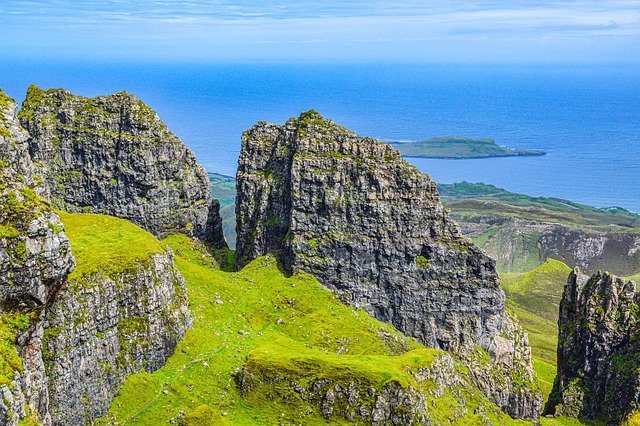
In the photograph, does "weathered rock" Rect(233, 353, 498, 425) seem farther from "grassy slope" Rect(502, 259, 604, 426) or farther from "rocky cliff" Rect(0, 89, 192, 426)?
"grassy slope" Rect(502, 259, 604, 426)

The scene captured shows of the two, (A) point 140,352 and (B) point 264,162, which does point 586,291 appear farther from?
(A) point 140,352

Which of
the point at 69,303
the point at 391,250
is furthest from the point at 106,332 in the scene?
the point at 391,250

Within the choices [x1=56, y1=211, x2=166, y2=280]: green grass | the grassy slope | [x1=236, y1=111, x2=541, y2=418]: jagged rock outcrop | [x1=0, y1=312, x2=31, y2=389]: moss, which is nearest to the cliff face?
[x1=0, y1=312, x2=31, y2=389]: moss

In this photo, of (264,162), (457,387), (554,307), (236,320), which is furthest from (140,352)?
(554,307)

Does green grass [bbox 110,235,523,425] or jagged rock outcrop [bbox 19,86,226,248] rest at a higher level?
jagged rock outcrop [bbox 19,86,226,248]

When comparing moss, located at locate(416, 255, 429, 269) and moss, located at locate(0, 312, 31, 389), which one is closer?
moss, located at locate(0, 312, 31, 389)

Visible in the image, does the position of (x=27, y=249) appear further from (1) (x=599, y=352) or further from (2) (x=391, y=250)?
(1) (x=599, y=352)

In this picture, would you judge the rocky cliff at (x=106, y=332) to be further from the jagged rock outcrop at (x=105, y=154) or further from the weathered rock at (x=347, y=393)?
the jagged rock outcrop at (x=105, y=154)
